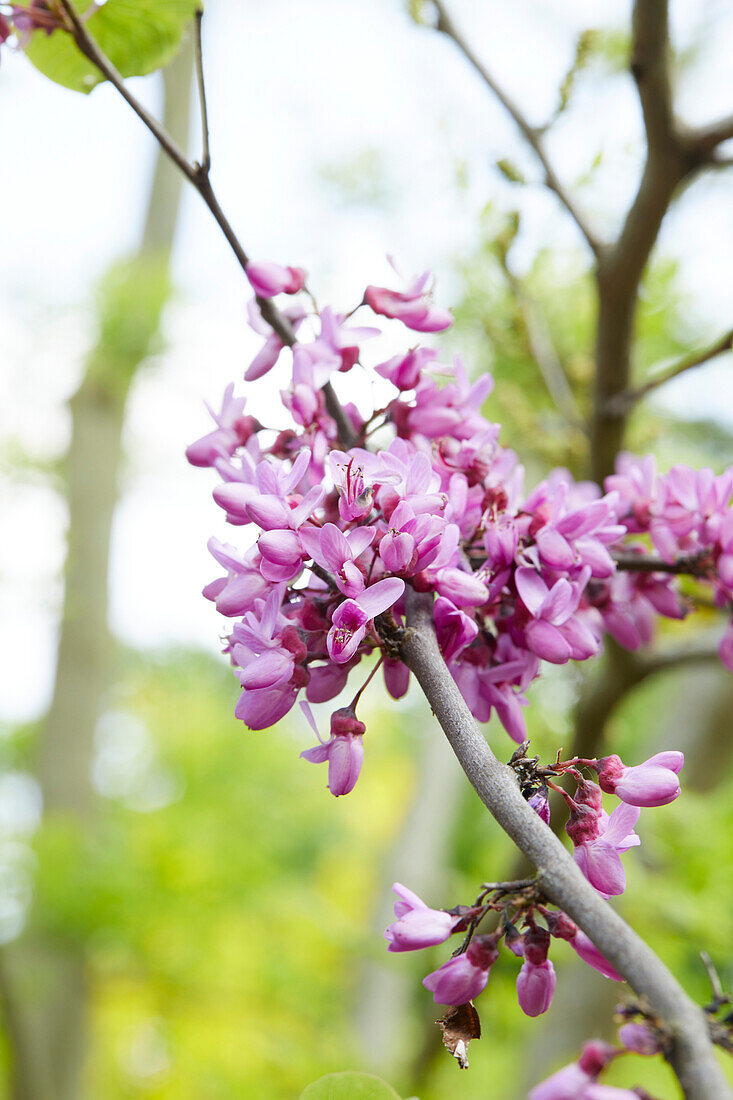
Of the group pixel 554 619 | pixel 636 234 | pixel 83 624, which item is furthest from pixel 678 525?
pixel 83 624

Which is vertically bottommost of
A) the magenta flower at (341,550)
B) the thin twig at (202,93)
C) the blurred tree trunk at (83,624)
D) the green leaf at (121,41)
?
the blurred tree trunk at (83,624)

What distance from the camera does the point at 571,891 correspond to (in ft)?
0.87

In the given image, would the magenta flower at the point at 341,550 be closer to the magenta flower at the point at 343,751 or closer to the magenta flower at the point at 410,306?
the magenta flower at the point at 343,751

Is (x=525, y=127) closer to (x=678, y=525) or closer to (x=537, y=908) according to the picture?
(x=678, y=525)

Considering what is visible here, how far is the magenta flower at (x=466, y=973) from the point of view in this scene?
314 mm

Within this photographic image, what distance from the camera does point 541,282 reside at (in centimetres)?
179

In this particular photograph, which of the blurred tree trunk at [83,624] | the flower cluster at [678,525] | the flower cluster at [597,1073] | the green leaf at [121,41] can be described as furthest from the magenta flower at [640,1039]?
the blurred tree trunk at [83,624]

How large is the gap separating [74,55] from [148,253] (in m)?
3.20

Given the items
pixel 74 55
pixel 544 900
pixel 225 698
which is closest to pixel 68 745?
pixel 74 55

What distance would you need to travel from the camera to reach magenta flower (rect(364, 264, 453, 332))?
0.52 m

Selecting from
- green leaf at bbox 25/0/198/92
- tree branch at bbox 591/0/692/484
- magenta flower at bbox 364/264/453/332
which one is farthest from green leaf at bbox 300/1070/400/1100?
tree branch at bbox 591/0/692/484

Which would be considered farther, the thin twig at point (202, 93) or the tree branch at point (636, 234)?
the tree branch at point (636, 234)

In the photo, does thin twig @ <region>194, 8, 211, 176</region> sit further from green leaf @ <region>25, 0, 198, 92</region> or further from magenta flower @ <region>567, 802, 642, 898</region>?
magenta flower @ <region>567, 802, 642, 898</region>

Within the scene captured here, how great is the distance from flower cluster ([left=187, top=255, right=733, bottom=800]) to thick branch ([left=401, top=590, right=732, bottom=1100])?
5 centimetres
